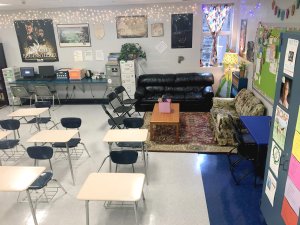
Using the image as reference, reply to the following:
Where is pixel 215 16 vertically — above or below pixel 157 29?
above

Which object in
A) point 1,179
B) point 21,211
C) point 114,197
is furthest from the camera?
point 21,211

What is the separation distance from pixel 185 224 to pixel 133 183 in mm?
976

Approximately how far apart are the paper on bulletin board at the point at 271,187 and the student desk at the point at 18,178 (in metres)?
2.76

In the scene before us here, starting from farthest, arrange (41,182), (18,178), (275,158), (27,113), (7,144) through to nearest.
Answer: (27,113)
(7,144)
(41,182)
(18,178)
(275,158)

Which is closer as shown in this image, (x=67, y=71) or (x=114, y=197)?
(x=114, y=197)

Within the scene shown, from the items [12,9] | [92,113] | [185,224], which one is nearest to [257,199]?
[185,224]

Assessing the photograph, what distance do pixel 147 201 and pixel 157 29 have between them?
5259 millimetres

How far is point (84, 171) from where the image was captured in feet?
14.5

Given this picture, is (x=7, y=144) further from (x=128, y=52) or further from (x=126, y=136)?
(x=128, y=52)

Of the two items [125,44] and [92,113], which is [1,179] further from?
[125,44]

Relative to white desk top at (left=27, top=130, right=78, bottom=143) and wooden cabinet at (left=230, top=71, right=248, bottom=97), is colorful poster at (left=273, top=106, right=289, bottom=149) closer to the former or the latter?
white desk top at (left=27, top=130, right=78, bottom=143)

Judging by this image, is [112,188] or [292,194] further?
[112,188]

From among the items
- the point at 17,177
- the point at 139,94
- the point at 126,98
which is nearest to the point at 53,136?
the point at 17,177

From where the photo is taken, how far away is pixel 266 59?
15.1 feet
